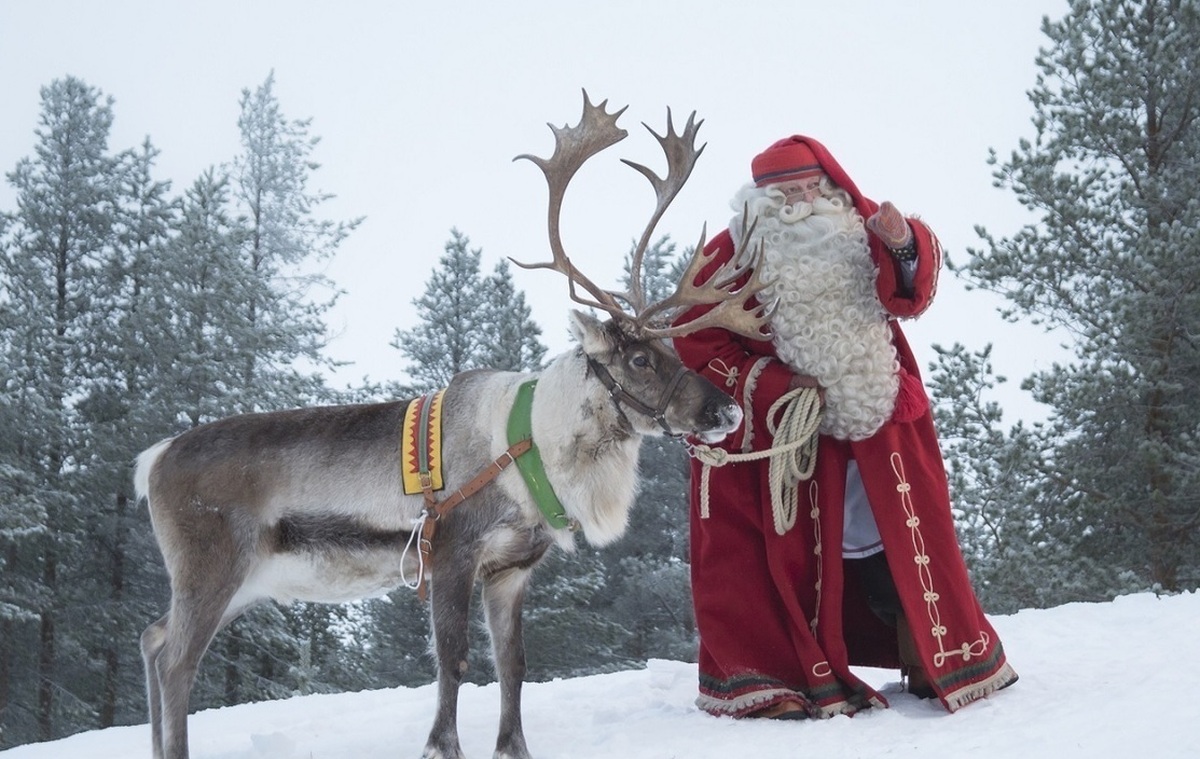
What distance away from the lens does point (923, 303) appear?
15.4 ft

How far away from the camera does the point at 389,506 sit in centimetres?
451

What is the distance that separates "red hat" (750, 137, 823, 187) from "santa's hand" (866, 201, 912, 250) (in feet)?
1.61

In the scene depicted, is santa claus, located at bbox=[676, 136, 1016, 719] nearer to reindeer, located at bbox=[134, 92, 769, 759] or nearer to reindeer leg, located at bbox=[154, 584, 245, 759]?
reindeer, located at bbox=[134, 92, 769, 759]

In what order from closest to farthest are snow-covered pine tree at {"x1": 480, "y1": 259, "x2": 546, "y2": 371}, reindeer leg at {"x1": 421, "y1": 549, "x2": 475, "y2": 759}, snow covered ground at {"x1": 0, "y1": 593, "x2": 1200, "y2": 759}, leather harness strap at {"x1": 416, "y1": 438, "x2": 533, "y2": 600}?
snow covered ground at {"x1": 0, "y1": 593, "x2": 1200, "y2": 759}, reindeer leg at {"x1": 421, "y1": 549, "x2": 475, "y2": 759}, leather harness strap at {"x1": 416, "y1": 438, "x2": 533, "y2": 600}, snow-covered pine tree at {"x1": 480, "y1": 259, "x2": 546, "y2": 371}

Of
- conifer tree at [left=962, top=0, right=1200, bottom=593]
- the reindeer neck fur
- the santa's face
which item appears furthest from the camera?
conifer tree at [left=962, top=0, right=1200, bottom=593]

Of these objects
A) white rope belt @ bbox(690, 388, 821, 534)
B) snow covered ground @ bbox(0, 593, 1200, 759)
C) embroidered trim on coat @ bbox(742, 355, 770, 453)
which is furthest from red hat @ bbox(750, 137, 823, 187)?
snow covered ground @ bbox(0, 593, 1200, 759)

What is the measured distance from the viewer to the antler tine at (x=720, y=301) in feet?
15.0

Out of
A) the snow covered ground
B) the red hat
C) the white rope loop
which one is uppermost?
the red hat

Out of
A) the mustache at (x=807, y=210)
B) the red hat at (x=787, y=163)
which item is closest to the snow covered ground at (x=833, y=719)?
the mustache at (x=807, y=210)

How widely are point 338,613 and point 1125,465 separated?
39.7 feet

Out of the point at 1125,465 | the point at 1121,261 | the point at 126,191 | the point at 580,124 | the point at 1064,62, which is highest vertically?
the point at 126,191

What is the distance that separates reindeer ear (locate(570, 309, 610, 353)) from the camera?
4512 mm

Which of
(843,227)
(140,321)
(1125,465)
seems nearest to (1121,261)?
(1125,465)

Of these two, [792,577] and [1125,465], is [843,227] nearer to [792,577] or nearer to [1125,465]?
[792,577]
